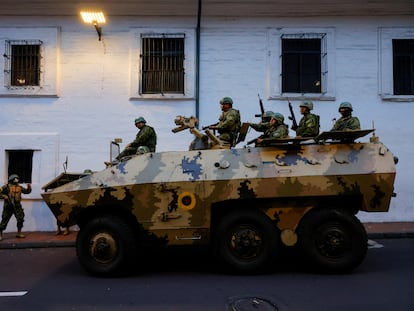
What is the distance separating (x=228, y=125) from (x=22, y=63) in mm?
6994

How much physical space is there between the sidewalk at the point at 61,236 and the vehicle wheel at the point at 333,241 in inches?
140

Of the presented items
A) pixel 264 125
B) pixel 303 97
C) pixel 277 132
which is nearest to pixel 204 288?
pixel 277 132

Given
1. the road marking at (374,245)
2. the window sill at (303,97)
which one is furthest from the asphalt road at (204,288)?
the window sill at (303,97)

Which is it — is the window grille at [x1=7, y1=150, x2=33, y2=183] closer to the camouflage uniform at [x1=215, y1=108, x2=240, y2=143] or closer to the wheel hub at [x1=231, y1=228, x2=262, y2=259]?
the camouflage uniform at [x1=215, y1=108, x2=240, y2=143]

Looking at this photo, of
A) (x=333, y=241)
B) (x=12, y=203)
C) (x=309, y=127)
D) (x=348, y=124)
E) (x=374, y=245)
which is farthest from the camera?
(x=12, y=203)

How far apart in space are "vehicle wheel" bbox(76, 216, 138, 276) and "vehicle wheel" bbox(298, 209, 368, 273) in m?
2.68

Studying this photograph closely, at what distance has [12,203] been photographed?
9789 mm

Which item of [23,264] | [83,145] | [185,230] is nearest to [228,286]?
[185,230]

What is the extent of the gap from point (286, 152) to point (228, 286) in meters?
2.28

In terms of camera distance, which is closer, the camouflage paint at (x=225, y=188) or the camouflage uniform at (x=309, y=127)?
the camouflage paint at (x=225, y=188)

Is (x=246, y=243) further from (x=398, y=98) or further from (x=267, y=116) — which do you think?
(x=398, y=98)

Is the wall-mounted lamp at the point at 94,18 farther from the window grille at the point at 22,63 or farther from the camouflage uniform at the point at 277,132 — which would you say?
the camouflage uniform at the point at 277,132

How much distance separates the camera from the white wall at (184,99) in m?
10.9

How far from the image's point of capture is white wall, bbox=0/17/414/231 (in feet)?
35.8
